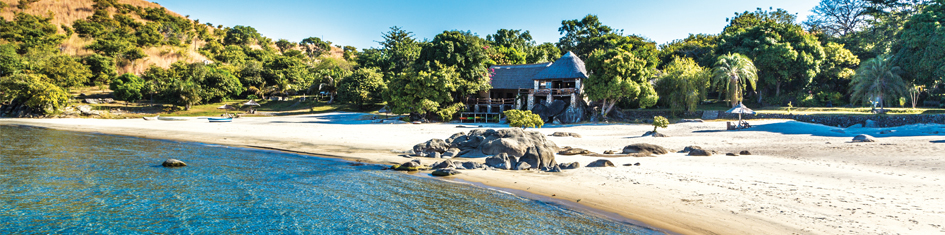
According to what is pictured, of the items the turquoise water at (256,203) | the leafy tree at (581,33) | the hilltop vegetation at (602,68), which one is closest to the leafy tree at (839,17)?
the hilltop vegetation at (602,68)

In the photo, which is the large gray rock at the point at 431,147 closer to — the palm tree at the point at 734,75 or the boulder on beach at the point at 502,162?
the boulder on beach at the point at 502,162

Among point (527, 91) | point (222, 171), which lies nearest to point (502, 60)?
point (527, 91)

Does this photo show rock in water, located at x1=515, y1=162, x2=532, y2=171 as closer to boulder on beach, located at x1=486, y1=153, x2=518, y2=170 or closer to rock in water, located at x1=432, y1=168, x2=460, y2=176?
boulder on beach, located at x1=486, y1=153, x2=518, y2=170

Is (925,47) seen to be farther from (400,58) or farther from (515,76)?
(400,58)

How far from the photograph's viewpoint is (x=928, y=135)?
19.9 metres

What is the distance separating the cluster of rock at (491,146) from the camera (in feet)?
57.4

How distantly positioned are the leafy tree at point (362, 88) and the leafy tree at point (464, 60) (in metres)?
10.4

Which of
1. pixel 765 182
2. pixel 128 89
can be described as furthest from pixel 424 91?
pixel 128 89

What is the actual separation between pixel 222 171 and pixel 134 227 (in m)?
6.76

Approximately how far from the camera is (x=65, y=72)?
5744cm

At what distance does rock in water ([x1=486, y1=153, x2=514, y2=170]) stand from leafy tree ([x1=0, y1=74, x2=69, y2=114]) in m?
53.5

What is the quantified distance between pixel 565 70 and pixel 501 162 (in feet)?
98.1

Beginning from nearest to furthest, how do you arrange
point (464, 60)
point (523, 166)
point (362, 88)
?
point (523, 166) → point (464, 60) → point (362, 88)

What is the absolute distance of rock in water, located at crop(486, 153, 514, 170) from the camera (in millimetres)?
15860
